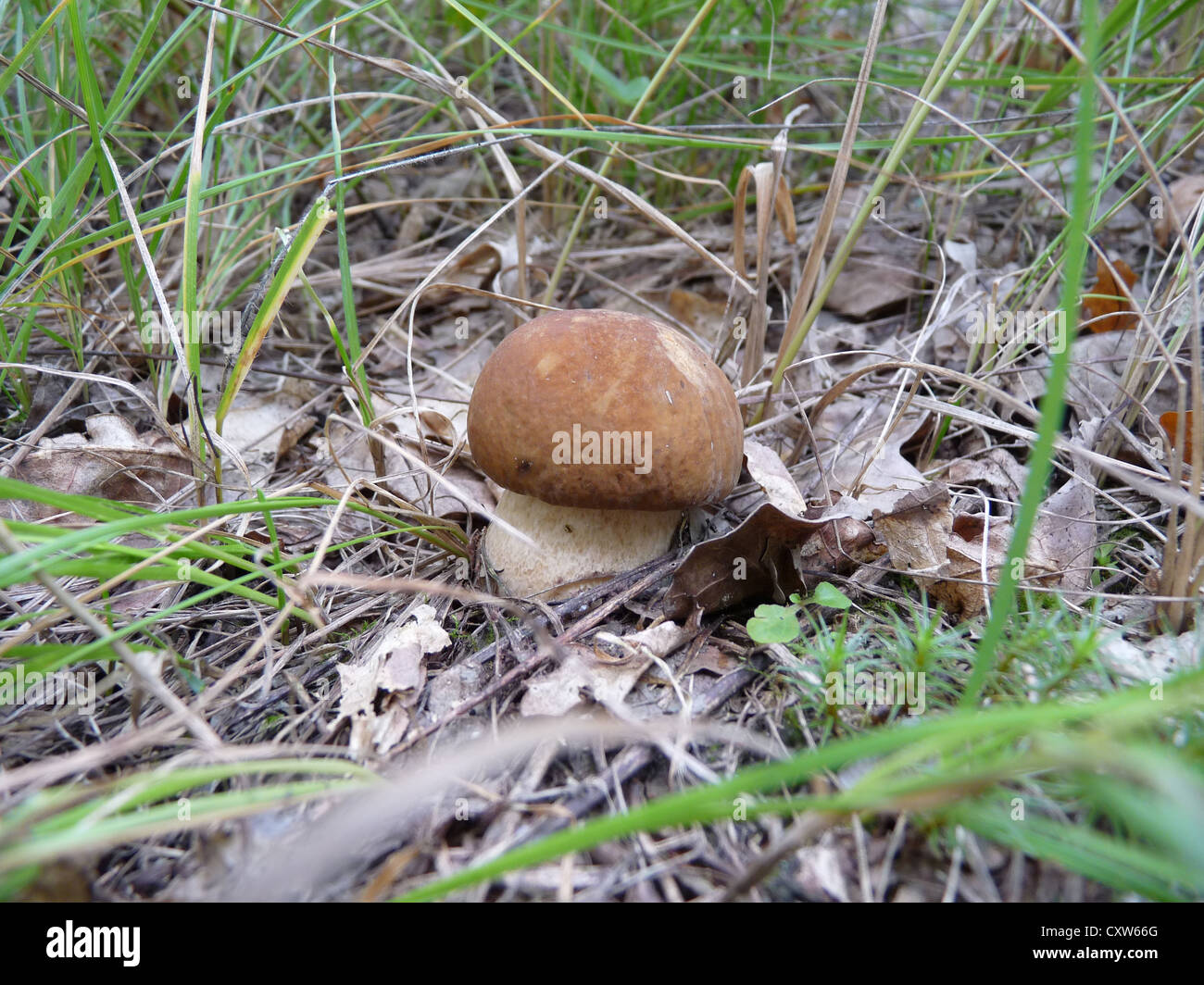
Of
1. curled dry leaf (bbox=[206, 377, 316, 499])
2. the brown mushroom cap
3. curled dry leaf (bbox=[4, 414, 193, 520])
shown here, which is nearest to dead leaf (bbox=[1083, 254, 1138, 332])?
the brown mushroom cap

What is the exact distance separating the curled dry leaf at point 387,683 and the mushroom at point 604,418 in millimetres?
391

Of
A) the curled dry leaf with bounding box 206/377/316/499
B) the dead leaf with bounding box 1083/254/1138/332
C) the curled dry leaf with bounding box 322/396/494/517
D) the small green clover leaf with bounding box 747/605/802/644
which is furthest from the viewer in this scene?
the dead leaf with bounding box 1083/254/1138/332

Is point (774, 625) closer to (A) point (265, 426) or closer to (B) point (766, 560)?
(B) point (766, 560)

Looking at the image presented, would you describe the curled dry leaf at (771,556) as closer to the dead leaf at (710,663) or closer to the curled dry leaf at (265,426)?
the dead leaf at (710,663)

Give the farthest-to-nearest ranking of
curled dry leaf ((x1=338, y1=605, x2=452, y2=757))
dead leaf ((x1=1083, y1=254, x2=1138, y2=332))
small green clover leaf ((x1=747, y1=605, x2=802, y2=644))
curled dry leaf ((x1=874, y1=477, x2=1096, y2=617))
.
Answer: dead leaf ((x1=1083, y1=254, x2=1138, y2=332)), curled dry leaf ((x1=874, y1=477, x2=1096, y2=617)), small green clover leaf ((x1=747, y1=605, x2=802, y2=644)), curled dry leaf ((x1=338, y1=605, x2=452, y2=757))

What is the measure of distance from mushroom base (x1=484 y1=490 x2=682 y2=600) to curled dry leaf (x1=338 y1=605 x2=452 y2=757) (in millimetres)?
308

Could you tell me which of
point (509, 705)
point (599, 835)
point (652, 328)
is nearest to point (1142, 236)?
point (652, 328)

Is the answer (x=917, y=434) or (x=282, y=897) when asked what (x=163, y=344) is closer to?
(x=282, y=897)

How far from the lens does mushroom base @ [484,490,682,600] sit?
2174 millimetres

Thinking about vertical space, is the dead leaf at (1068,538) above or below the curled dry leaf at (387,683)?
above

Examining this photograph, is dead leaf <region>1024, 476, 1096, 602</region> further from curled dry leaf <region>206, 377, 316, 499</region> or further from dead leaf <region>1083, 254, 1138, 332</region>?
curled dry leaf <region>206, 377, 316, 499</region>

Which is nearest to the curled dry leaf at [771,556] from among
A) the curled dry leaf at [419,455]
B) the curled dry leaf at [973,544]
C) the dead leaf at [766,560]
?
the dead leaf at [766,560]

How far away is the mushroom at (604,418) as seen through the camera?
1.87 meters

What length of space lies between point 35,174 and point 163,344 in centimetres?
63
